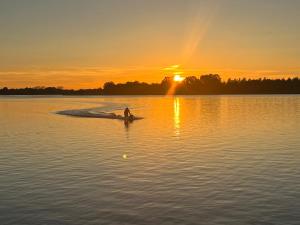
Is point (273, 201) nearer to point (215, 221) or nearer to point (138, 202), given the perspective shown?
point (215, 221)

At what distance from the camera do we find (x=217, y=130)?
58.8 metres

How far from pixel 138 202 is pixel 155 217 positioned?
268cm

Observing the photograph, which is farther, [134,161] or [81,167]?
[134,161]

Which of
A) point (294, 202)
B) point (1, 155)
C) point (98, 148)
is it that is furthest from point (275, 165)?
point (1, 155)

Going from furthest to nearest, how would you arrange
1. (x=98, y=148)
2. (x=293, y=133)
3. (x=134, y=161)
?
(x=293, y=133), (x=98, y=148), (x=134, y=161)

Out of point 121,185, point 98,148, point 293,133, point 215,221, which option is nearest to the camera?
point 215,221

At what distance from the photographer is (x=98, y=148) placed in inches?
1626

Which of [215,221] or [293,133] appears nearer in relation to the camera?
[215,221]

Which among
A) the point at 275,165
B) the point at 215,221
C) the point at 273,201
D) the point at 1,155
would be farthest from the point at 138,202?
the point at 1,155

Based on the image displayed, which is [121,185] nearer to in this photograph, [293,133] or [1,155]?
[1,155]

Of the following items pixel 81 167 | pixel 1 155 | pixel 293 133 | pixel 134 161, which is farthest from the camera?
pixel 293 133

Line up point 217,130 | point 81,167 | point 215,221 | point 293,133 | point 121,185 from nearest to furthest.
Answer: point 215,221 < point 121,185 < point 81,167 < point 293,133 < point 217,130

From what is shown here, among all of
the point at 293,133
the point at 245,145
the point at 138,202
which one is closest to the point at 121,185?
the point at 138,202

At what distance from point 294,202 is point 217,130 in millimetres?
38052
